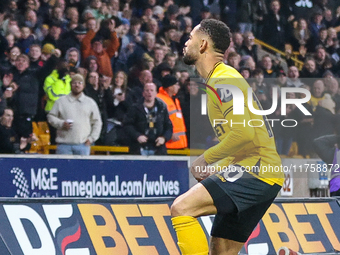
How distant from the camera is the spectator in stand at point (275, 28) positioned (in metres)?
13.8

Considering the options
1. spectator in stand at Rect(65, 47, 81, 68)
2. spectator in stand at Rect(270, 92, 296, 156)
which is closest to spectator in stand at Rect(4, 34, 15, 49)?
spectator in stand at Rect(65, 47, 81, 68)

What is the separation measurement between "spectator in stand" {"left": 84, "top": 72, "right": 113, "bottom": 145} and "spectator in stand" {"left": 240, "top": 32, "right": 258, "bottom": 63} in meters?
3.87

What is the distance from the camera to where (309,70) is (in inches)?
516

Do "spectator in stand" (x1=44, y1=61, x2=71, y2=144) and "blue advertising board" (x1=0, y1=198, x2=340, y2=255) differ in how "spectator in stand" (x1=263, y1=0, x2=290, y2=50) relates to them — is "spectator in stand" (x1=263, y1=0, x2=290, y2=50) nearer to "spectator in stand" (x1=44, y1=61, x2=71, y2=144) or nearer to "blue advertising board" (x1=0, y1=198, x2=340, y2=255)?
"spectator in stand" (x1=44, y1=61, x2=71, y2=144)

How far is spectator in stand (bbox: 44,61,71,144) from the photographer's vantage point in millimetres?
9117

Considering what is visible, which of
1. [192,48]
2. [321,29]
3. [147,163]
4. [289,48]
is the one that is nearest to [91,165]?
[147,163]

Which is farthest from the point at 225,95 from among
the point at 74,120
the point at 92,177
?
the point at 74,120

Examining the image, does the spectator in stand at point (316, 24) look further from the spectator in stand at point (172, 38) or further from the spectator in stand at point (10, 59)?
the spectator in stand at point (10, 59)

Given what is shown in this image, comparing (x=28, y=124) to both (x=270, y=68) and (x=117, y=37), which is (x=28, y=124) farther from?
(x=270, y=68)

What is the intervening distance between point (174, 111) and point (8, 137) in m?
2.88

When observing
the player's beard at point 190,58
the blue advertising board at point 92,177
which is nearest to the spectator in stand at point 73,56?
the blue advertising board at point 92,177

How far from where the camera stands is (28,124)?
348 inches

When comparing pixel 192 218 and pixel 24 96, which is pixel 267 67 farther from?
pixel 192 218

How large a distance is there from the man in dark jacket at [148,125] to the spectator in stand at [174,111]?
16 centimetres
